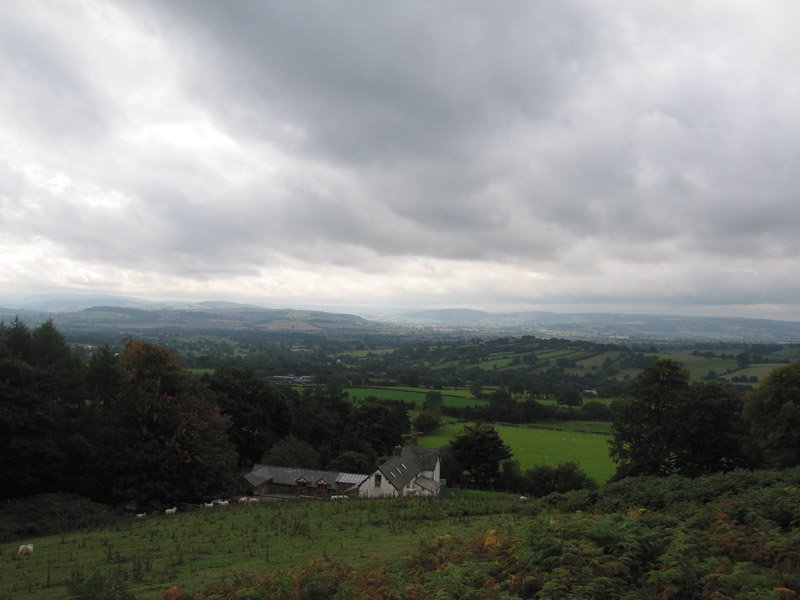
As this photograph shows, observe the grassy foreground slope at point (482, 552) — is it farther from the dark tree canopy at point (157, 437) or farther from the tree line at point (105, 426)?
the tree line at point (105, 426)

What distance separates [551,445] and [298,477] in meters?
29.6

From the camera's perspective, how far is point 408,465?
130ft

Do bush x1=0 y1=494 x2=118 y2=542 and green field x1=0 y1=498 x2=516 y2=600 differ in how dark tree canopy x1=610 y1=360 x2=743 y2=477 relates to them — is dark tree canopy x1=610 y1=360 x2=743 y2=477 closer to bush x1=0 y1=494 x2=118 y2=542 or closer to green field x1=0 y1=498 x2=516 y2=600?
green field x1=0 y1=498 x2=516 y2=600

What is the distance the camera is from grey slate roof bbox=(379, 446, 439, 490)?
3684 centimetres

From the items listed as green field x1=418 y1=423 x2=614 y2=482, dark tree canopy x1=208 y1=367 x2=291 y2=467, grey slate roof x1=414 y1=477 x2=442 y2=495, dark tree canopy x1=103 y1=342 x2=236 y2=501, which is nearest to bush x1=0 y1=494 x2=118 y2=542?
dark tree canopy x1=103 y1=342 x2=236 y2=501

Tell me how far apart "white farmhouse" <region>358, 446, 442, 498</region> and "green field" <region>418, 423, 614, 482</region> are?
9121mm

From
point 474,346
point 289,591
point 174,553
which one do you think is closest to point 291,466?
point 174,553

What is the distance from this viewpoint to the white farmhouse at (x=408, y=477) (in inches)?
1423

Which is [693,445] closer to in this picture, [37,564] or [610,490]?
[610,490]

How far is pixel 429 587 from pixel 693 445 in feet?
78.3

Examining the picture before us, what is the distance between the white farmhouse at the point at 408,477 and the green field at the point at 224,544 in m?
13.2

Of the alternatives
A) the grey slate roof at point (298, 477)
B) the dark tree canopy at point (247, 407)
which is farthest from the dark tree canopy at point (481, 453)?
the dark tree canopy at point (247, 407)

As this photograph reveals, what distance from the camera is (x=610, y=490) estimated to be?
1825 cm

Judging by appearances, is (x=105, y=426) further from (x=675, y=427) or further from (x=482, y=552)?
(x=675, y=427)
